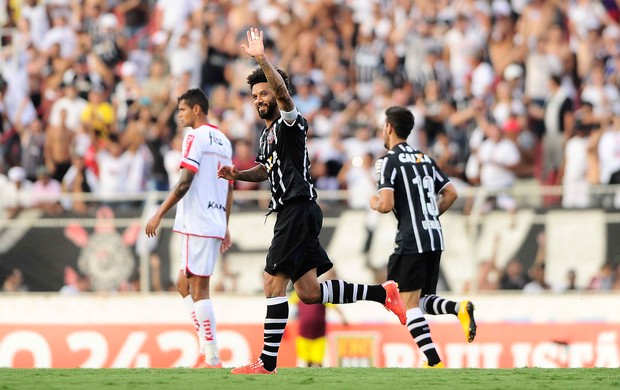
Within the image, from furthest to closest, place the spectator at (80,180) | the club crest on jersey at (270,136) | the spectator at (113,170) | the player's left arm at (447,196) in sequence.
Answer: the spectator at (80,180) → the spectator at (113,170) → the player's left arm at (447,196) → the club crest on jersey at (270,136)

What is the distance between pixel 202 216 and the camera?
38.3 feet

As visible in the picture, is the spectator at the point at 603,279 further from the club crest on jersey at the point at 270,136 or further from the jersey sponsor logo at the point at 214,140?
the club crest on jersey at the point at 270,136

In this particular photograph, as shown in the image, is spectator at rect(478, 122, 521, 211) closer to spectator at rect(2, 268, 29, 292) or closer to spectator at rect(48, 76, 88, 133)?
spectator at rect(48, 76, 88, 133)

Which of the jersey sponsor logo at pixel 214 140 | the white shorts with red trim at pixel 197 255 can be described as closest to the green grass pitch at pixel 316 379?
the white shorts with red trim at pixel 197 255

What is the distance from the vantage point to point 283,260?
9758 mm

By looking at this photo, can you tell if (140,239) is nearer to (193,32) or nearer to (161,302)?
(161,302)

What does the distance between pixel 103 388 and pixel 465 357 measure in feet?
27.4

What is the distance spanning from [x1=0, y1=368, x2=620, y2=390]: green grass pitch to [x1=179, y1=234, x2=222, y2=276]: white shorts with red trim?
1340mm

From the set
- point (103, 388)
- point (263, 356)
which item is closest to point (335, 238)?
point (263, 356)

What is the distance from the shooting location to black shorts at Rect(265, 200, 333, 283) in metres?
9.77

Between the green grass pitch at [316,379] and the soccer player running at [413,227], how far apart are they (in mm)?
755

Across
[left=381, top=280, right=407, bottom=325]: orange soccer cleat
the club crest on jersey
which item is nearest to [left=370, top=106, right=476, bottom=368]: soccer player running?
[left=381, top=280, right=407, bottom=325]: orange soccer cleat

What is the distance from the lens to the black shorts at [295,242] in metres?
9.77

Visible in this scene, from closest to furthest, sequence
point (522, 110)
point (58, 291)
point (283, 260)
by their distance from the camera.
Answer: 1. point (283, 260)
2. point (58, 291)
3. point (522, 110)
